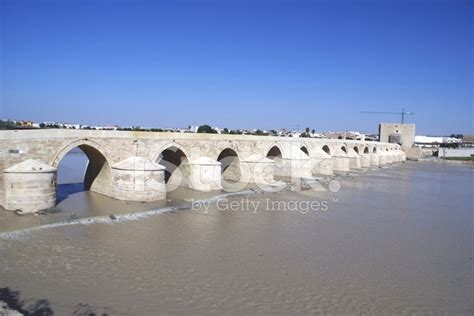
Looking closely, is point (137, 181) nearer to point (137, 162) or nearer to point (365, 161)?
point (137, 162)

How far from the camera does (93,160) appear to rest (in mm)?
13922

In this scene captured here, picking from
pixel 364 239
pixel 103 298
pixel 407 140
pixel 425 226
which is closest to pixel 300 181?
pixel 425 226

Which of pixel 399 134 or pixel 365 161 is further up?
pixel 399 134

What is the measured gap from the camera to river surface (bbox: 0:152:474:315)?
559 centimetres

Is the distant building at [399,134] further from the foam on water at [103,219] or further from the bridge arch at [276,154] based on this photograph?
the foam on water at [103,219]

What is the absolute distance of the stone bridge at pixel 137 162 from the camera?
1029 centimetres

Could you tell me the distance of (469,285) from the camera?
6.60 meters

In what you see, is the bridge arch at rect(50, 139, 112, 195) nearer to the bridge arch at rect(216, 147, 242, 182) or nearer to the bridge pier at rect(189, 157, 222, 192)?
the bridge pier at rect(189, 157, 222, 192)

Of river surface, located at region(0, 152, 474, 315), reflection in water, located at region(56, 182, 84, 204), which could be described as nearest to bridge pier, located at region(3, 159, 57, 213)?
river surface, located at region(0, 152, 474, 315)

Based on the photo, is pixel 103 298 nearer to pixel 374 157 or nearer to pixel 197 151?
pixel 197 151

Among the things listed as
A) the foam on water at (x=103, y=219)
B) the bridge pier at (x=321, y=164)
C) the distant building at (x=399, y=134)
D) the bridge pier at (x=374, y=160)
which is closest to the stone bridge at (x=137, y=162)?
the foam on water at (x=103, y=219)

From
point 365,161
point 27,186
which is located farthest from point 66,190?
point 365,161

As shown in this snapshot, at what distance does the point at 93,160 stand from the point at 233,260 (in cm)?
867

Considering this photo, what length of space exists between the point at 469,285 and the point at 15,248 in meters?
8.62
